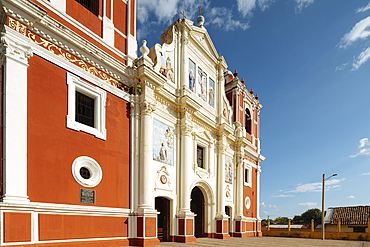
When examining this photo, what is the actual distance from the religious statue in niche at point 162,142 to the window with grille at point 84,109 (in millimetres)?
3381

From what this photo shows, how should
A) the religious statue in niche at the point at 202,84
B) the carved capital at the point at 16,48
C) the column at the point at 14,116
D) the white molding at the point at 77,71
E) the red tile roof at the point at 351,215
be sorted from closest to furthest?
the column at the point at 14,116 → the carved capital at the point at 16,48 → the white molding at the point at 77,71 → the religious statue in niche at the point at 202,84 → the red tile roof at the point at 351,215

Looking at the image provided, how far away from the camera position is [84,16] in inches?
424

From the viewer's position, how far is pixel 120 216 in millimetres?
10867

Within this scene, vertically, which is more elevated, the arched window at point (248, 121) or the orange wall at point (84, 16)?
the orange wall at point (84, 16)

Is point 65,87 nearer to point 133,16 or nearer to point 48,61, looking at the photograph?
point 48,61

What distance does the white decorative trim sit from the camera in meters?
9.41

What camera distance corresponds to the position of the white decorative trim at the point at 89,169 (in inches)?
370

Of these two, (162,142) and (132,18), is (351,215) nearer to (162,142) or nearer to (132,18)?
(162,142)

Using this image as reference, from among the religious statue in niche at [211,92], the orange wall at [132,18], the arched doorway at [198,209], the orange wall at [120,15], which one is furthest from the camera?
the religious statue in niche at [211,92]

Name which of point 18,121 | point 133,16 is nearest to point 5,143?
point 18,121

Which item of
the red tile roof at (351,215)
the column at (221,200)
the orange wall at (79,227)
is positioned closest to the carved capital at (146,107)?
the orange wall at (79,227)

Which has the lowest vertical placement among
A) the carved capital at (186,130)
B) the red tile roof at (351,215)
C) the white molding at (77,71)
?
the red tile roof at (351,215)

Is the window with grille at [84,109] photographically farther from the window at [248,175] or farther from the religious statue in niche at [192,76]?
the window at [248,175]

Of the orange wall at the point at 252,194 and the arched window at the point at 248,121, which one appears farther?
the arched window at the point at 248,121
